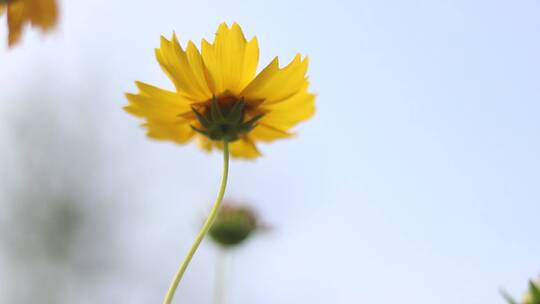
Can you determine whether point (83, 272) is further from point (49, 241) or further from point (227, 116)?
point (227, 116)

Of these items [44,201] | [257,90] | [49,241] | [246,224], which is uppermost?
[44,201]

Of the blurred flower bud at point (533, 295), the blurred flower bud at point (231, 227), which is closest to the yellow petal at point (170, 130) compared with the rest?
the blurred flower bud at point (533, 295)

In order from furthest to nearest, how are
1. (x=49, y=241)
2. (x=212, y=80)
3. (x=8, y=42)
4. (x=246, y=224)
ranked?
(x=49, y=241)
(x=246, y=224)
(x=212, y=80)
(x=8, y=42)

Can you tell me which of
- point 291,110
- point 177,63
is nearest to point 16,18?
point 177,63

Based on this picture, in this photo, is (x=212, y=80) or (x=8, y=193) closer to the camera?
(x=212, y=80)

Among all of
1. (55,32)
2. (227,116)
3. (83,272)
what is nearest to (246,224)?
(227,116)

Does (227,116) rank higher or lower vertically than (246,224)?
lower
